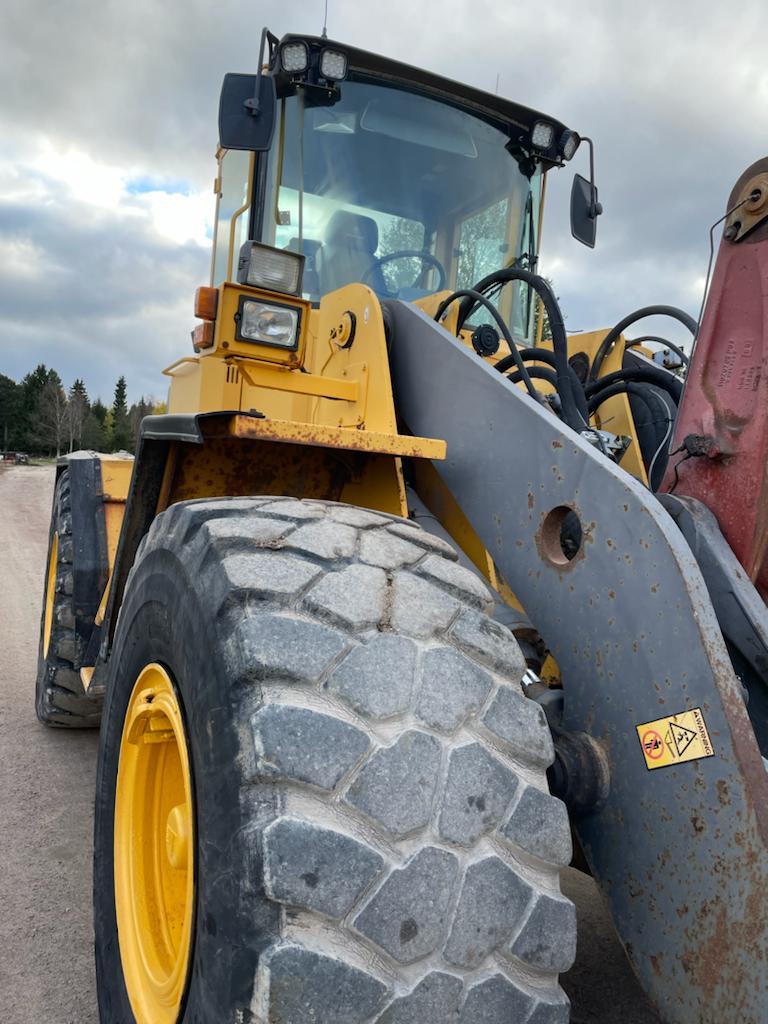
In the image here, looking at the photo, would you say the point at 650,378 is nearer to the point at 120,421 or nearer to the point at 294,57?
the point at 294,57

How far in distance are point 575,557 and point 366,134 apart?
7.94 ft

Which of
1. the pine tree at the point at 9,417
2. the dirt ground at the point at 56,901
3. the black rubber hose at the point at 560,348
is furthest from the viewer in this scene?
the pine tree at the point at 9,417

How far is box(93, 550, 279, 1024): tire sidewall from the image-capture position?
1173mm

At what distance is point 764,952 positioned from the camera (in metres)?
1.26

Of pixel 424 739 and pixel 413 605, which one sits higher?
pixel 413 605

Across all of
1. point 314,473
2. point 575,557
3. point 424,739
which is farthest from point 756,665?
point 314,473

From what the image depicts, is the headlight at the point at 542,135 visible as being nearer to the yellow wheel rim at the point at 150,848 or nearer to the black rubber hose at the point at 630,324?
the black rubber hose at the point at 630,324

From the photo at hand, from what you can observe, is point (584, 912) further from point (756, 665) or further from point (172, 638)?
point (172, 638)

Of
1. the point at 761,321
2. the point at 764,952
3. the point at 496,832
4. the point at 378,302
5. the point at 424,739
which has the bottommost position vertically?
the point at 764,952

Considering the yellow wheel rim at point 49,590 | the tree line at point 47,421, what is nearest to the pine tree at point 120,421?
the tree line at point 47,421

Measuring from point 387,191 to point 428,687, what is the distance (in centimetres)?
263

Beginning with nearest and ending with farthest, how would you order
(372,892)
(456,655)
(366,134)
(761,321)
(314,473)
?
(372,892) → (456,655) → (761,321) → (314,473) → (366,134)

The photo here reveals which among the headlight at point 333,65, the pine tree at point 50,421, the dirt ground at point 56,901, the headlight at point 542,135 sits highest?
the pine tree at point 50,421

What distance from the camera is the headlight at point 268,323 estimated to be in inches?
96.6
